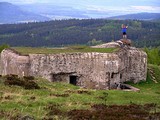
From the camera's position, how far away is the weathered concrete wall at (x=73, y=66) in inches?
1307

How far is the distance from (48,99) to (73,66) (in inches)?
650

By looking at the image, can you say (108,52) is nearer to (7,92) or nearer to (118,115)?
(7,92)

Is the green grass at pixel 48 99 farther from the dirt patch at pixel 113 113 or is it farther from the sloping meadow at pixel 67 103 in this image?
the dirt patch at pixel 113 113

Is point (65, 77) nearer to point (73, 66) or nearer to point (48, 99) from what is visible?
point (73, 66)

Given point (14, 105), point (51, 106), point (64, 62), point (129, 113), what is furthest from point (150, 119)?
point (64, 62)

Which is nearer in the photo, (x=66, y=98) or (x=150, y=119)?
(x=150, y=119)

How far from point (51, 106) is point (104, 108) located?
2.30m

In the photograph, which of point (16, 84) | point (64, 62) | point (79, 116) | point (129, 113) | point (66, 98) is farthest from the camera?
point (64, 62)

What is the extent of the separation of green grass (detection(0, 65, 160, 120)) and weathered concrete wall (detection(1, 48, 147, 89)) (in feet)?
28.3

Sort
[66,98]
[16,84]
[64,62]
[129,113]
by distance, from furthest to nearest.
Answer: [64,62] < [16,84] < [66,98] < [129,113]

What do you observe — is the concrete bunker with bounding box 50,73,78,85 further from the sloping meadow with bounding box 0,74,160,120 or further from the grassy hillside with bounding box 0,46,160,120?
the sloping meadow with bounding box 0,74,160,120

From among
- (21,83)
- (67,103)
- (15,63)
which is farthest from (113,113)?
(15,63)

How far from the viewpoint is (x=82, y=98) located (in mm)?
19578

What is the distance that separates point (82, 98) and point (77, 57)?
15.3 metres
